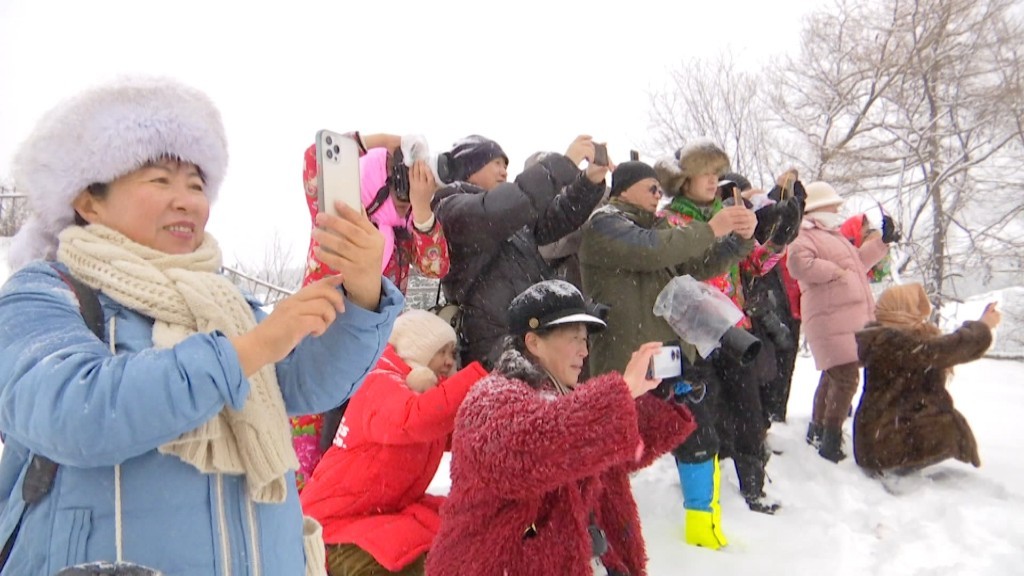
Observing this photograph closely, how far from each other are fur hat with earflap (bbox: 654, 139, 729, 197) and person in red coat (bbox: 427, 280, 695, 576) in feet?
5.68

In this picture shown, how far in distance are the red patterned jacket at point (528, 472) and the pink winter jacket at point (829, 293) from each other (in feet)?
10.3

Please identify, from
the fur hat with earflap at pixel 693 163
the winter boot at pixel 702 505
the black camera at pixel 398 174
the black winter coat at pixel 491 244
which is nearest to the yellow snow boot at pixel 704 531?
the winter boot at pixel 702 505

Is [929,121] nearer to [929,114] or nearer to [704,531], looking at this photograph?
[929,114]

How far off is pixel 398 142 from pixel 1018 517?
375 cm

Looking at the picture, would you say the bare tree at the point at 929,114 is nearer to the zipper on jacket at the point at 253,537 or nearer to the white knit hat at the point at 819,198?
the white knit hat at the point at 819,198

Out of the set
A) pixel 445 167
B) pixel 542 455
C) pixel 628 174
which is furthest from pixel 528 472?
pixel 628 174

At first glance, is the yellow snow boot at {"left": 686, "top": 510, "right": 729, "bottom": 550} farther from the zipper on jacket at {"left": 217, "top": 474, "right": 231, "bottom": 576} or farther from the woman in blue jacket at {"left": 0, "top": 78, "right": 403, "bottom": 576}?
the zipper on jacket at {"left": 217, "top": 474, "right": 231, "bottom": 576}

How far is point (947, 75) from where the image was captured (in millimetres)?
12430

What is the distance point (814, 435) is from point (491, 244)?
3.28 metres

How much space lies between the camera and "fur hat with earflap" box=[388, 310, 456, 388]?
2.63 meters

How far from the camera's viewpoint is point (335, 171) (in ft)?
3.87

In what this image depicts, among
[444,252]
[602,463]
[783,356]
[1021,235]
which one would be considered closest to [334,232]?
[602,463]

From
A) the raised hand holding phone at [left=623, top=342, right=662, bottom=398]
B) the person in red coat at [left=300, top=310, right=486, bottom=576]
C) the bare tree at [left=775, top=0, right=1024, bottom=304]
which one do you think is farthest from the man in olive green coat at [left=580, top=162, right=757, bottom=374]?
the bare tree at [left=775, top=0, right=1024, bottom=304]

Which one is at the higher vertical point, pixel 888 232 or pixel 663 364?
pixel 888 232
